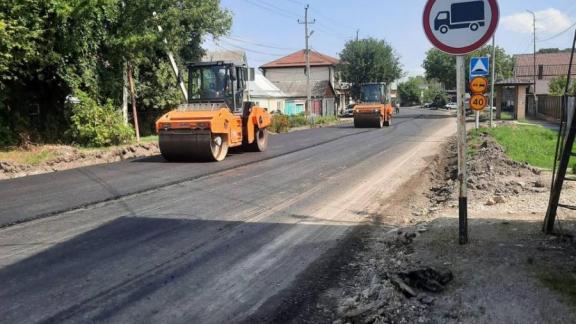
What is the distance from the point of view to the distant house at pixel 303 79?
6088cm

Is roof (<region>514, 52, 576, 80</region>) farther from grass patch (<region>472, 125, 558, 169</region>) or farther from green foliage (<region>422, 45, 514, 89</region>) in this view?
grass patch (<region>472, 125, 558, 169</region>)

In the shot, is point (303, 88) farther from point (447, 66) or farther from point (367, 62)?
point (447, 66)

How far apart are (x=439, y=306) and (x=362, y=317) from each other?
63 cm

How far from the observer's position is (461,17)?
5156 millimetres

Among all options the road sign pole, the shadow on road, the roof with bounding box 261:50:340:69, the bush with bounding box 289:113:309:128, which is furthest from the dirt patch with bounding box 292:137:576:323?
the roof with bounding box 261:50:340:69

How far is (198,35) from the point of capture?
30812mm

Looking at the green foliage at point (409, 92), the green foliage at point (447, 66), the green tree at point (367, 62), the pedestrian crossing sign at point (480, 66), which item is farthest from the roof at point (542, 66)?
the pedestrian crossing sign at point (480, 66)

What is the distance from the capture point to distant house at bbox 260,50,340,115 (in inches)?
2397

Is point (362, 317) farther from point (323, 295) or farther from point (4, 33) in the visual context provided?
point (4, 33)

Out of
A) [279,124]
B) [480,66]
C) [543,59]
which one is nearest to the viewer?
[480,66]

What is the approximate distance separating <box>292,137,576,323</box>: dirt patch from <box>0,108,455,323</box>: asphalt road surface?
59cm

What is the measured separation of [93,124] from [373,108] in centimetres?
1703

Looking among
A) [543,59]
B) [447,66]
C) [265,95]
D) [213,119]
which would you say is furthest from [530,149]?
[543,59]

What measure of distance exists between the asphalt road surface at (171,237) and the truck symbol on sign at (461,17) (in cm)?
288
